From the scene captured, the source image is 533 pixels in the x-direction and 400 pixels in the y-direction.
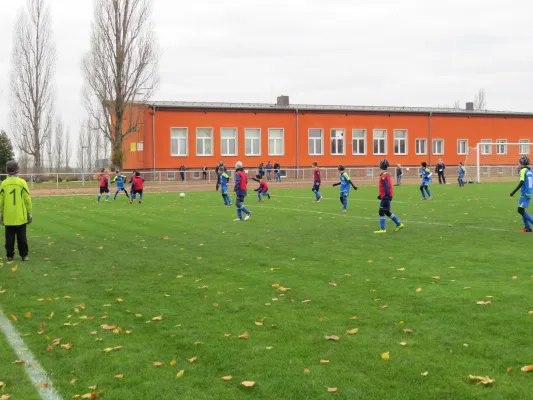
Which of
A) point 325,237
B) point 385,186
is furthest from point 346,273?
point 385,186

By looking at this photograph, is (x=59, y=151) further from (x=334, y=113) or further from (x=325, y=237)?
(x=325, y=237)

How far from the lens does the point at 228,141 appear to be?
5528cm

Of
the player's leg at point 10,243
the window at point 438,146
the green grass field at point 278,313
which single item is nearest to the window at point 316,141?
the window at point 438,146

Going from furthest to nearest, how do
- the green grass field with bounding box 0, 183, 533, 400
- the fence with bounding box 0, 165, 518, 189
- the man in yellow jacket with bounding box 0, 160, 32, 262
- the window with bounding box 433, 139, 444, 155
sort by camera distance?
1. the window with bounding box 433, 139, 444, 155
2. the fence with bounding box 0, 165, 518, 189
3. the man in yellow jacket with bounding box 0, 160, 32, 262
4. the green grass field with bounding box 0, 183, 533, 400

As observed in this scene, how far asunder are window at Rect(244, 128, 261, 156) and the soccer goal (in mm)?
17676

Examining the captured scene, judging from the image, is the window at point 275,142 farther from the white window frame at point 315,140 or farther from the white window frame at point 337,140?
the white window frame at point 337,140

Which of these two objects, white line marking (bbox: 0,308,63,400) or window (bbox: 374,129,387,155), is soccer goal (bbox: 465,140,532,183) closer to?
window (bbox: 374,129,387,155)

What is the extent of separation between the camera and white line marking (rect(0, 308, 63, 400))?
541 cm

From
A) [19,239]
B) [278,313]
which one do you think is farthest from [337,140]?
[278,313]

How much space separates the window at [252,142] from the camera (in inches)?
2196

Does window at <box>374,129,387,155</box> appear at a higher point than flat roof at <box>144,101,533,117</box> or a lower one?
lower

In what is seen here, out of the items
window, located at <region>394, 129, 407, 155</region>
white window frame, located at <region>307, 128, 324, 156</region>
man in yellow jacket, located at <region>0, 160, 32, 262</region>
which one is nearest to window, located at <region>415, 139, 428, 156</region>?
window, located at <region>394, 129, 407, 155</region>

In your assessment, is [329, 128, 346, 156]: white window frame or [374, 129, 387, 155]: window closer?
[329, 128, 346, 156]: white window frame

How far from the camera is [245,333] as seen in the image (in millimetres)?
6984
